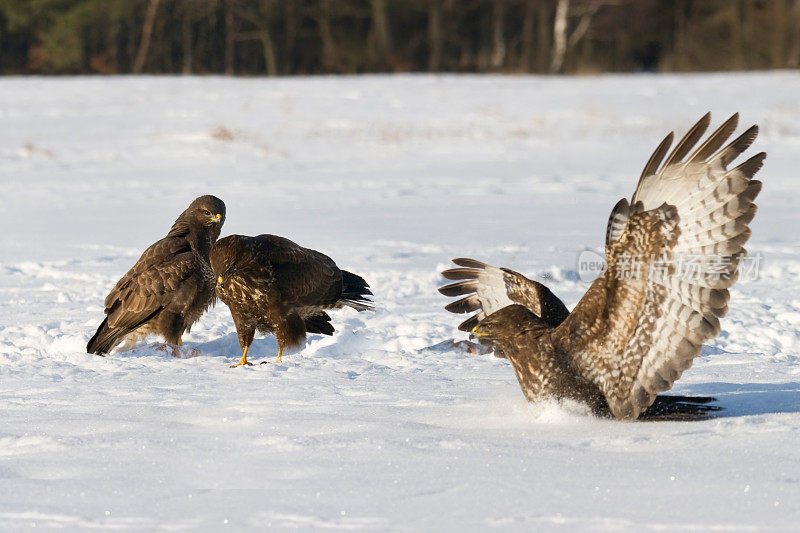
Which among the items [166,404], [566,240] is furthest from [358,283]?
[566,240]

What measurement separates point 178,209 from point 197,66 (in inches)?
1154

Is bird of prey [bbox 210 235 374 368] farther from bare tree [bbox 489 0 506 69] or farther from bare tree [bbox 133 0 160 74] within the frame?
bare tree [bbox 489 0 506 69]

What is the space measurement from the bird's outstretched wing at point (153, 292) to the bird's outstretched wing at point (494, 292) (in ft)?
5.29

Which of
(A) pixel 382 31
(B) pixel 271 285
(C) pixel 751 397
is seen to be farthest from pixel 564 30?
(C) pixel 751 397

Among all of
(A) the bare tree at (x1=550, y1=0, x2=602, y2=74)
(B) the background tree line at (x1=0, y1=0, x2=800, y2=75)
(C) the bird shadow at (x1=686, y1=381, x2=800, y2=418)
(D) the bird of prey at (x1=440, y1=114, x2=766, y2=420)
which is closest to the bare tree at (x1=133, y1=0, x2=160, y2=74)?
(B) the background tree line at (x1=0, y1=0, x2=800, y2=75)

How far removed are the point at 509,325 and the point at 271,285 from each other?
167 cm

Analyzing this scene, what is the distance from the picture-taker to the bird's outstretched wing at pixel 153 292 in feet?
19.0

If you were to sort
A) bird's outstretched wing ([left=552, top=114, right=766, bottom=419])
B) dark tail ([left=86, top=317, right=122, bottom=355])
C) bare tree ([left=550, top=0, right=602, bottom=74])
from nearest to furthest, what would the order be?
bird's outstretched wing ([left=552, top=114, right=766, bottom=419])
dark tail ([left=86, top=317, right=122, bottom=355])
bare tree ([left=550, top=0, right=602, bottom=74])

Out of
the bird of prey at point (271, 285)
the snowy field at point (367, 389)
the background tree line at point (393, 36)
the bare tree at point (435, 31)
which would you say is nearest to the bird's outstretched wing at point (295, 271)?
the bird of prey at point (271, 285)

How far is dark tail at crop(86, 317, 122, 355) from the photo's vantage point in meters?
5.68

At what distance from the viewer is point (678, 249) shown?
3809mm

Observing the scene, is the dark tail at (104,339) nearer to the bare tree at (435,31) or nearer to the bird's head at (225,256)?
the bird's head at (225,256)

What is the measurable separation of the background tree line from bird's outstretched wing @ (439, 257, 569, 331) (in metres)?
30.6

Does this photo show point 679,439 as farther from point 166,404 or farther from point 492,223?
point 492,223
